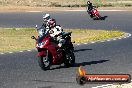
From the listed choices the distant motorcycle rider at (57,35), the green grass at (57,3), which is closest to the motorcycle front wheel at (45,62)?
the distant motorcycle rider at (57,35)

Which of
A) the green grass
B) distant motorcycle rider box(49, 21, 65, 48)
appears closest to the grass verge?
distant motorcycle rider box(49, 21, 65, 48)

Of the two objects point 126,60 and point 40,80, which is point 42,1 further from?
point 40,80

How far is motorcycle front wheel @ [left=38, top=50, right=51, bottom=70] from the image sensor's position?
15.7 meters

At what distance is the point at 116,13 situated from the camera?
4188cm

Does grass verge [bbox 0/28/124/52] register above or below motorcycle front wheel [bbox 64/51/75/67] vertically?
below

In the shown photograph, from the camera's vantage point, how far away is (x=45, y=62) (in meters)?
15.8

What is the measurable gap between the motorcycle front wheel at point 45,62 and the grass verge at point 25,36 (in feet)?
21.3

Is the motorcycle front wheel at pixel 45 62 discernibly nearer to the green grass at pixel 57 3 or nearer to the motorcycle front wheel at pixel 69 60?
the motorcycle front wheel at pixel 69 60

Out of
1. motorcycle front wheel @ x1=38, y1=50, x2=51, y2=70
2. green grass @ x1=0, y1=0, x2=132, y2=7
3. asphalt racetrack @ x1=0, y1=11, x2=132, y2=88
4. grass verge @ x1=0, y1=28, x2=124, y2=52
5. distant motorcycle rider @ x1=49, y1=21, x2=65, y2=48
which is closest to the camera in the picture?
asphalt racetrack @ x1=0, y1=11, x2=132, y2=88

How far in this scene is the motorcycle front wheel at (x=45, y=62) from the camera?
1566 centimetres

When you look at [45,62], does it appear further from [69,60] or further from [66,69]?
[69,60]

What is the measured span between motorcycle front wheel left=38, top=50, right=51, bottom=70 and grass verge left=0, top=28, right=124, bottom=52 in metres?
6.48

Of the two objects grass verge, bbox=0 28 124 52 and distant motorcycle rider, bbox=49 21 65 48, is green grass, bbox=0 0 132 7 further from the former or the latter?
distant motorcycle rider, bbox=49 21 65 48

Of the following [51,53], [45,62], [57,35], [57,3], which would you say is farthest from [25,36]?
[57,3]
